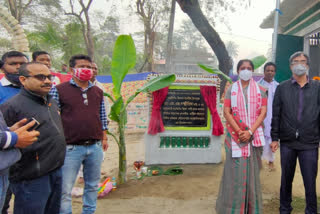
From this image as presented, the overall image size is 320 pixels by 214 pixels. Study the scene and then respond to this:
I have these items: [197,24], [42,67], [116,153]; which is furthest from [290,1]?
[42,67]

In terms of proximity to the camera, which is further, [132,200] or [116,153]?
[116,153]

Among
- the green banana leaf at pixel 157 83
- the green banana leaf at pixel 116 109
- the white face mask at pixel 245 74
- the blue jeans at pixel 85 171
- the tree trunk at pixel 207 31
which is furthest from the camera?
the tree trunk at pixel 207 31

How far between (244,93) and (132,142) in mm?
4918

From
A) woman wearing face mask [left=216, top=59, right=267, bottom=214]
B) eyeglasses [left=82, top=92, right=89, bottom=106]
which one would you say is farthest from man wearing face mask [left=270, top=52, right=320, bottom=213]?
eyeglasses [left=82, top=92, right=89, bottom=106]

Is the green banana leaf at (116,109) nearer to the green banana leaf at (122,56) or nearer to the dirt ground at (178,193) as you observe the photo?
the green banana leaf at (122,56)

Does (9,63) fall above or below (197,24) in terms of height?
below

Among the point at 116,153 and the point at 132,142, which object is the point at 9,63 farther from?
the point at 132,142

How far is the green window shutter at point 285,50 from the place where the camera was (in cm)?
853

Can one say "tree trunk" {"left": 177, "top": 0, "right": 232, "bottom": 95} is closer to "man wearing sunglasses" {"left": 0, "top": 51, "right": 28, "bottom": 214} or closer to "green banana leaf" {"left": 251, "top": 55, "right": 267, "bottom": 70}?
"green banana leaf" {"left": 251, "top": 55, "right": 267, "bottom": 70}

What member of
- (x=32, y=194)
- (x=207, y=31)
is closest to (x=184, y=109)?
(x=32, y=194)

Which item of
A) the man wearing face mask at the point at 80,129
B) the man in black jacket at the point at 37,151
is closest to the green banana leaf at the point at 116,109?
the man wearing face mask at the point at 80,129

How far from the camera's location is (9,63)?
2922mm

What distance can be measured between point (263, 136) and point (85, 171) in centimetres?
210

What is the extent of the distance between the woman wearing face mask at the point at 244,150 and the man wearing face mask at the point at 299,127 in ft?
0.83
